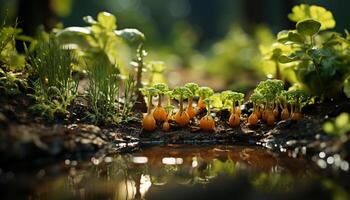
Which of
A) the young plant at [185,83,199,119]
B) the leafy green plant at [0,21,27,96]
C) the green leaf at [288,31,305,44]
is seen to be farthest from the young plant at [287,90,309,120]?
the leafy green plant at [0,21,27,96]

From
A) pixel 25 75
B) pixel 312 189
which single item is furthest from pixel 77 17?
pixel 312 189

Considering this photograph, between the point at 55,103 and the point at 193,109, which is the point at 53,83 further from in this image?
the point at 193,109

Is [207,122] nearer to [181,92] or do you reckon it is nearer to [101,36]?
[181,92]

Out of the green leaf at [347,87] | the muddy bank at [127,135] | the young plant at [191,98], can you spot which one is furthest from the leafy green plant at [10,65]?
the green leaf at [347,87]

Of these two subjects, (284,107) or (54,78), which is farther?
(284,107)

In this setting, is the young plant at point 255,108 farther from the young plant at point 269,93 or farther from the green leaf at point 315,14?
the green leaf at point 315,14

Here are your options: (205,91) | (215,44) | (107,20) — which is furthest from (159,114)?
(215,44)
